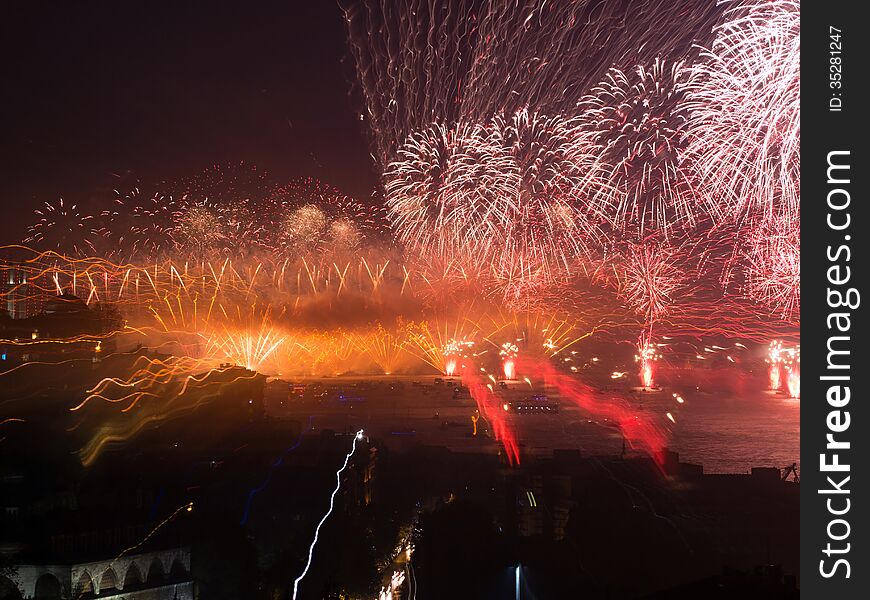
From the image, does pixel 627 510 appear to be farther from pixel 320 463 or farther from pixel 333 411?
pixel 333 411

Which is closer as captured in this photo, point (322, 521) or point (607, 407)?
point (322, 521)

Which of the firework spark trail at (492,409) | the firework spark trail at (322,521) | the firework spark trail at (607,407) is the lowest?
the firework spark trail at (607,407)

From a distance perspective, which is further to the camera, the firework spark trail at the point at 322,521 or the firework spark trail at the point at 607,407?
the firework spark trail at the point at 607,407

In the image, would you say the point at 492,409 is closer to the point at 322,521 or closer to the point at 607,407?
the point at 607,407

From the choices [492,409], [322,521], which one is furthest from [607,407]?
[322,521]

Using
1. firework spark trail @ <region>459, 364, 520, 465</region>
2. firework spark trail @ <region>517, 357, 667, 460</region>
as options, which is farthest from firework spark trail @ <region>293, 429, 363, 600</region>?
firework spark trail @ <region>517, 357, 667, 460</region>

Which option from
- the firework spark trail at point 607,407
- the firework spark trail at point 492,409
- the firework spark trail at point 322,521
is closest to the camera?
the firework spark trail at point 322,521

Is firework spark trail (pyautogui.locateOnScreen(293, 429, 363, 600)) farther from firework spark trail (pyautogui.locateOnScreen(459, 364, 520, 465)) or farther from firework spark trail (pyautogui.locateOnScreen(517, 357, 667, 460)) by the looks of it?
firework spark trail (pyautogui.locateOnScreen(517, 357, 667, 460))

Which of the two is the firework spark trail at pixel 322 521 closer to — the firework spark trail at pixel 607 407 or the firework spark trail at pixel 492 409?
the firework spark trail at pixel 492 409

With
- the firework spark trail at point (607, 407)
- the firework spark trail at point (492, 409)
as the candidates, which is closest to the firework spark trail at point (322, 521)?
the firework spark trail at point (492, 409)
